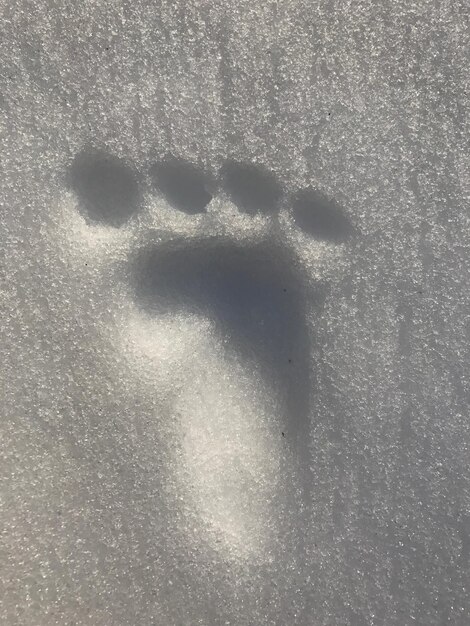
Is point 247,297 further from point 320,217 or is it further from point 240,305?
point 320,217

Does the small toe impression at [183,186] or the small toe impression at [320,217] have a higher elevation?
the small toe impression at [183,186]

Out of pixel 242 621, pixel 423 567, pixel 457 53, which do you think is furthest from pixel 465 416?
pixel 457 53

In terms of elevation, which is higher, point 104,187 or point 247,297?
point 104,187

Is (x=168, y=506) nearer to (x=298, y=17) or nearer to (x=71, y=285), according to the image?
(x=71, y=285)

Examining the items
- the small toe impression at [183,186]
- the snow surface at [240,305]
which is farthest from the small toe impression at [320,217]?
the small toe impression at [183,186]

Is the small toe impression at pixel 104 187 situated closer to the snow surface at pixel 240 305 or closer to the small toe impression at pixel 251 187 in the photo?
the snow surface at pixel 240 305

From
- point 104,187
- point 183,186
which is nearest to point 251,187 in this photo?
point 183,186
